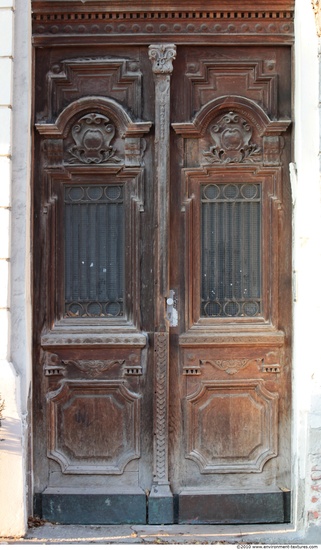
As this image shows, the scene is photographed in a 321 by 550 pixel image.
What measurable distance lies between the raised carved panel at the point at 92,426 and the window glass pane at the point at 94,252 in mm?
568

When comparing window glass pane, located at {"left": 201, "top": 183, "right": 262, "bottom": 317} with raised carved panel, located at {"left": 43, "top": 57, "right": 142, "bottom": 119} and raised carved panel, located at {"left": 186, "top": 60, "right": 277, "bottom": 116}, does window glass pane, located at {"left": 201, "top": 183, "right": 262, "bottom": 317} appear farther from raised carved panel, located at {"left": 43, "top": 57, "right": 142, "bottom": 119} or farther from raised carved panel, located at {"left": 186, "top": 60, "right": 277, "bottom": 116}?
raised carved panel, located at {"left": 43, "top": 57, "right": 142, "bottom": 119}

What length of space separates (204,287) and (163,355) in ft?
1.90

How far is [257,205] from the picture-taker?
5395 mm

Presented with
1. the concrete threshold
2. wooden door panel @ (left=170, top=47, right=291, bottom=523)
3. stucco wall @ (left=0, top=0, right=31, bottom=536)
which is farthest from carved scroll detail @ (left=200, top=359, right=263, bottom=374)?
stucco wall @ (left=0, top=0, right=31, bottom=536)

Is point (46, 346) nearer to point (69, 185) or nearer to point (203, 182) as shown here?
point (69, 185)

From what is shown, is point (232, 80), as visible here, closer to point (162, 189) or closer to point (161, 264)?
point (162, 189)

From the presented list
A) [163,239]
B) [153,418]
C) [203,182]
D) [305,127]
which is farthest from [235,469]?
[305,127]

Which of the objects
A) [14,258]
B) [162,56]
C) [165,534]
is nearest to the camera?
[14,258]

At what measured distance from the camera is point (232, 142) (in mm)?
5355

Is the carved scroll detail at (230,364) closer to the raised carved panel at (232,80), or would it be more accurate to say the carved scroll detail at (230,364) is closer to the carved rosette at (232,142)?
the carved rosette at (232,142)

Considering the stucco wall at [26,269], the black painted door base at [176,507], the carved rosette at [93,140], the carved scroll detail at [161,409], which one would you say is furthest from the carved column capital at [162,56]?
the black painted door base at [176,507]

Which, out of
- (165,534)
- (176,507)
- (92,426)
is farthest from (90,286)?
(165,534)

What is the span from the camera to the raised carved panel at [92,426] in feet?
17.5

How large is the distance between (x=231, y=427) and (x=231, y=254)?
1.26 m
